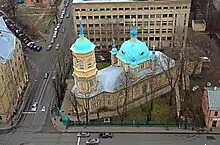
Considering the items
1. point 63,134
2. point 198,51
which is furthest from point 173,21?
point 63,134

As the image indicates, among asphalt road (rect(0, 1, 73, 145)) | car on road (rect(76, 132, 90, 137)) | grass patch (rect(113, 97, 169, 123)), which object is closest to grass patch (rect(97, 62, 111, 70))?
asphalt road (rect(0, 1, 73, 145))

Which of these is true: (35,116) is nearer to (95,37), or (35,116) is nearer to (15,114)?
(15,114)

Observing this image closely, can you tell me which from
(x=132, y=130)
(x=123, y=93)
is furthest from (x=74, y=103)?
(x=132, y=130)

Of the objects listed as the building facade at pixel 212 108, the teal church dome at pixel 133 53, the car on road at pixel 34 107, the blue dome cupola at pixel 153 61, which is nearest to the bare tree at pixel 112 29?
the teal church dome at pixel 133 53

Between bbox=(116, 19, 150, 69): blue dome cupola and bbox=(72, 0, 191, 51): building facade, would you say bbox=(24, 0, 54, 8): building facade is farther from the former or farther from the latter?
bbox=(116, 19, 150, 69): blue dome cupola

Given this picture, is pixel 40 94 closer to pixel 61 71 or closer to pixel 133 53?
pixel 61 71
